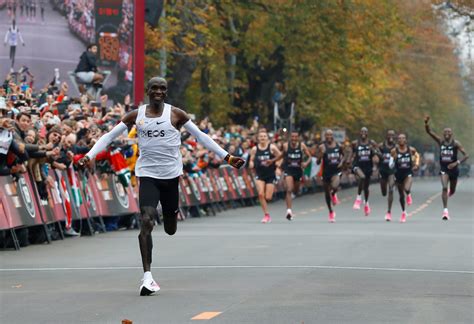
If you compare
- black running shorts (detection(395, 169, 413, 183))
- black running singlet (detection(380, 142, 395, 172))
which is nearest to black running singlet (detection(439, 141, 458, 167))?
Answer: black running shorts (detection(395, 169, 413, 183))

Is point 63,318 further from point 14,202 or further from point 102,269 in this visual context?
point 14,202

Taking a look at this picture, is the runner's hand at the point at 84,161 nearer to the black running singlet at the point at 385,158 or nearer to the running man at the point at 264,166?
the running man at the point at 264,166

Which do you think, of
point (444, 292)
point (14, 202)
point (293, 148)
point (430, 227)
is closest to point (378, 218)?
point (293, 148)

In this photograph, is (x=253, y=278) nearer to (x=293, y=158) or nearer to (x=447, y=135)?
(x=293, y=158)

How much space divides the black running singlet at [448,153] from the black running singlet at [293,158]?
317cm

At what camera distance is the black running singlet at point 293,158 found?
101 ft

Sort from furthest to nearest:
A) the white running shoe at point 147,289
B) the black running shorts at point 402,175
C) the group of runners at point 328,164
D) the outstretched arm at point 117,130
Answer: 1. the black running shorts at point 402,175
2. the group of runners at point 328,164
3. the outstretched arm at point 117,130
4. the white running shoe at point 147,289

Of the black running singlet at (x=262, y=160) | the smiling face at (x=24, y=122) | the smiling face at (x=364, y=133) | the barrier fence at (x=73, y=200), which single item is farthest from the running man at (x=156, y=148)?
the smiling face at (x=364, y=133)

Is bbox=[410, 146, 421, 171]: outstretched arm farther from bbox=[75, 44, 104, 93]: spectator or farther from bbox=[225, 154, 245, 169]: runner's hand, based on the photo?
bbox=[225, 154, 245, 169]: runner's hand

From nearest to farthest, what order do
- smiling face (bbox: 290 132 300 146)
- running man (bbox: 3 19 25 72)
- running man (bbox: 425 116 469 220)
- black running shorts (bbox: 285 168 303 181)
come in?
smiling face (bbox: 290 132 300 146) → black running shorts (bbox: 285 168 303 181) → running man (bbox: 425 116 469 220) → running man (bbox: 3 19 25 72)

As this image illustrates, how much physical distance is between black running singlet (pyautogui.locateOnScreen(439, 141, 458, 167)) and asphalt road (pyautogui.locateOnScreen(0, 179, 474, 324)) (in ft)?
19.6

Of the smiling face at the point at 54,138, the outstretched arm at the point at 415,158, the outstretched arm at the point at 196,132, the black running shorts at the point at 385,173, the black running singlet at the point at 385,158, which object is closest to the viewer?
the outstretched arm at the point at 196,132

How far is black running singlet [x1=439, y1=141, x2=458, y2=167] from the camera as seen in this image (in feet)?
104

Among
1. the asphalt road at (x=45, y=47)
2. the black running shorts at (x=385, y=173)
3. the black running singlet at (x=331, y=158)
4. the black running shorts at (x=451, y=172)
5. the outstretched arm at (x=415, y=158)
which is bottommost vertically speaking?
the black running shorts at (x=385, y=173)
